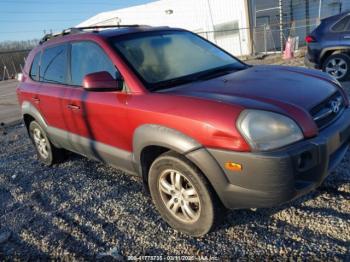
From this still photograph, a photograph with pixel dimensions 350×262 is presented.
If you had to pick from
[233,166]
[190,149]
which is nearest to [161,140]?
[190,149]

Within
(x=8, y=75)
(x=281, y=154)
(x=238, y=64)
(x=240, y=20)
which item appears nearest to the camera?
(x=281, y=154)

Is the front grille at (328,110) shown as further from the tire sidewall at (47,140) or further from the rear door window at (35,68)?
the rear door window at (35,68)

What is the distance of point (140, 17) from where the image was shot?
1046 inches

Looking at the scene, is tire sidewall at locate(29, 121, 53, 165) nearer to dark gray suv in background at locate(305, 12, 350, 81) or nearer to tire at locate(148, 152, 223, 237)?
tire at locate(148, 152, 223, 237)

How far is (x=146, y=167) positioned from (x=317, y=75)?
183 centimetres

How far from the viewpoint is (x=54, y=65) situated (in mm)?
4473

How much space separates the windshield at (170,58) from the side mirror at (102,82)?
0.72ft

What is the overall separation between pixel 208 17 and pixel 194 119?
21.1 metres

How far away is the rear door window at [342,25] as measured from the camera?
7.80 m

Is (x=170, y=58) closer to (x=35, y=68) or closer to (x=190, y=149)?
(x=190, y=149)

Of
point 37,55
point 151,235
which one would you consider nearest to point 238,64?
point 151,235

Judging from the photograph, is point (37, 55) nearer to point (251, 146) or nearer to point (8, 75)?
point (251, 146)

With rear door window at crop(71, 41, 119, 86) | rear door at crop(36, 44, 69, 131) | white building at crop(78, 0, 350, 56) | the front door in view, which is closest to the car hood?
the front door

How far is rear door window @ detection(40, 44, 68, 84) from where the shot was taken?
4.22m
